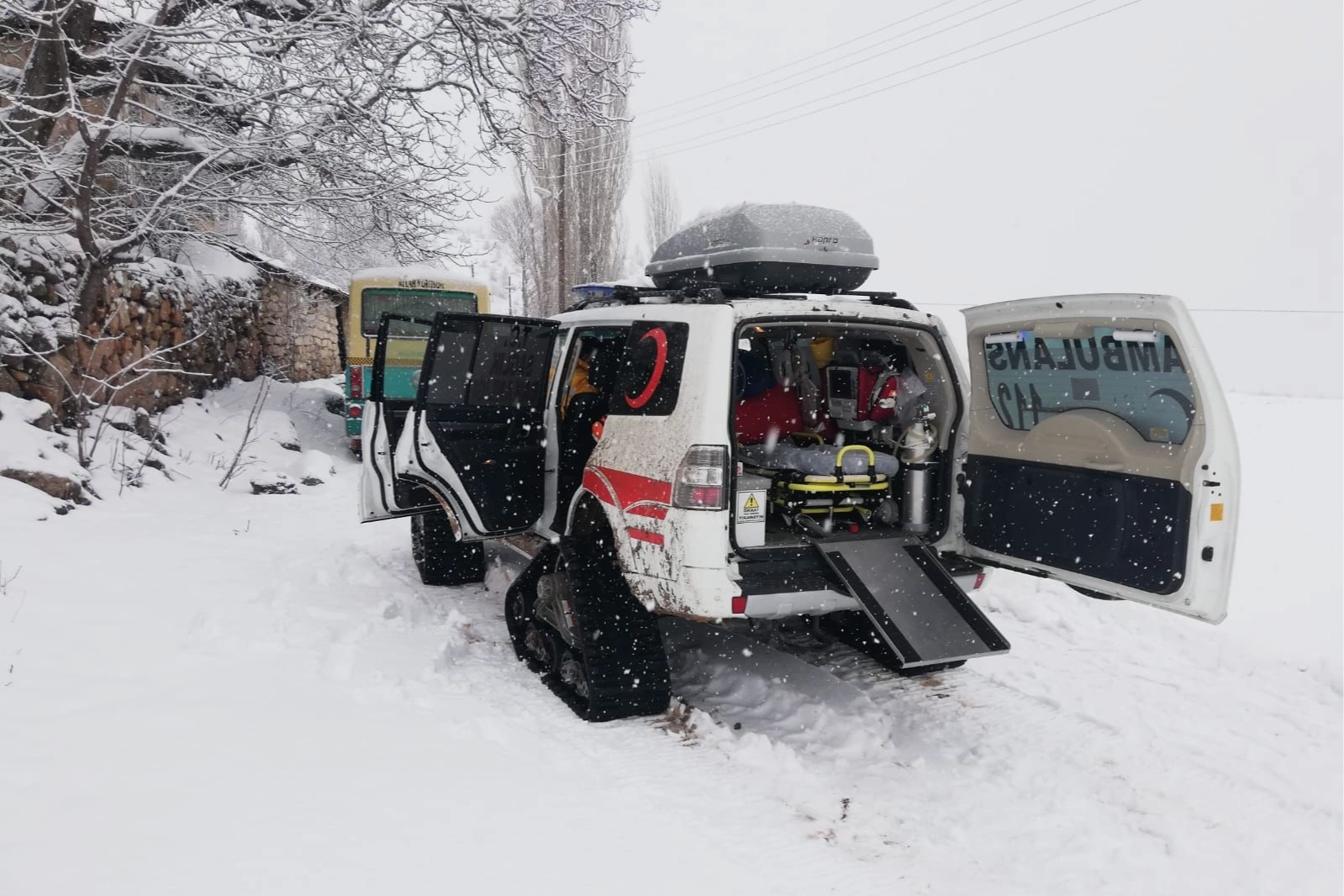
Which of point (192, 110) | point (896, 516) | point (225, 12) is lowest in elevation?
point (896, 516)

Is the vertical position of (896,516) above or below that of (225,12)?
below

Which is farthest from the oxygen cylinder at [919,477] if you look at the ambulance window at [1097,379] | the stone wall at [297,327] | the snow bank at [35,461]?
the stone wall at [297,327]

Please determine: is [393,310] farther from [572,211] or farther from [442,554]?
[572,211]

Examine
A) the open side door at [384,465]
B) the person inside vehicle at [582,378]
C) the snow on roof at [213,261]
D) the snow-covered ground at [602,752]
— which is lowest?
the snow-covered ground at [602,752]

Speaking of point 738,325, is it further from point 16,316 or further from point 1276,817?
point 16,316

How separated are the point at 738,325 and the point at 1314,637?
15.4ft

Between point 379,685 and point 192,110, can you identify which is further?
point 192,110

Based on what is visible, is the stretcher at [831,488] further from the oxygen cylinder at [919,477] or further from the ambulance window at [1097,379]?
the ambulance window at [1097,379]

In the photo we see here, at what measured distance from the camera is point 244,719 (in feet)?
11.8

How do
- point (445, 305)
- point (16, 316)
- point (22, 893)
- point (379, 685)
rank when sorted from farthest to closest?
1. point (445, 305)
2. point (16, 316)
3. point (379, 685)
4. point (22, 893)

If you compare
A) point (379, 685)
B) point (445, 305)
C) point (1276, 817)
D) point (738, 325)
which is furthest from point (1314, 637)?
point (445, 305)

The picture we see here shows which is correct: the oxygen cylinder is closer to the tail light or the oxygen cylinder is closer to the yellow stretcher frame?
the yellow stretcher frame

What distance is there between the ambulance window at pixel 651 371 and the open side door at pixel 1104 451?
5.29ft

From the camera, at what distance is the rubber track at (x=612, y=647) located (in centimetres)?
415
